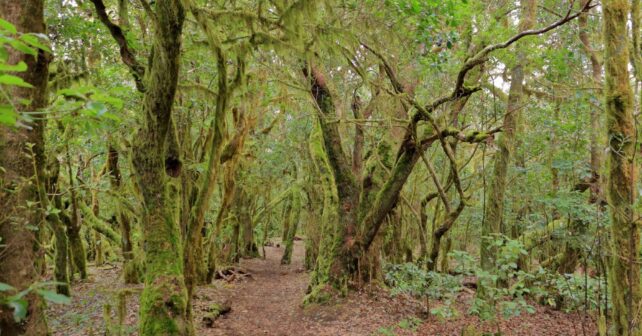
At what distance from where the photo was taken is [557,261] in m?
12.0

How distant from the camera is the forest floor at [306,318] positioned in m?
8.29

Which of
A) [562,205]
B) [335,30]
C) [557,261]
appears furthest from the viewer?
[557,261]

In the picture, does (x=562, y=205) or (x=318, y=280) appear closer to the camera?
(x=562, y=205)

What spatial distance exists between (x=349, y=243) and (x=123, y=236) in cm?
722

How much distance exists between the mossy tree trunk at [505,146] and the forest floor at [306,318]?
1723mm

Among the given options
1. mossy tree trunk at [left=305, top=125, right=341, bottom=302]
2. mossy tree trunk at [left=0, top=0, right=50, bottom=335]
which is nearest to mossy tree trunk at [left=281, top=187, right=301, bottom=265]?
mossy tree trunk at [left=305, top=125, right=341, bottom=302]

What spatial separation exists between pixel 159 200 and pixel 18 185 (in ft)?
6.51

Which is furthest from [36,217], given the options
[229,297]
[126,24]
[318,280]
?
[229,297]

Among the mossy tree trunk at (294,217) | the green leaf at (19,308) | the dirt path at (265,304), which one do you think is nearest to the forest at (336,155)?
the green leaf at (19,308)

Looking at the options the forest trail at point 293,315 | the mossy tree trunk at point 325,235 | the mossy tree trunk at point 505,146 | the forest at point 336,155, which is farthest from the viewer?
the mossy tree trunk at point 325,235

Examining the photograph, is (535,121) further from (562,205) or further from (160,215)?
(160,215)

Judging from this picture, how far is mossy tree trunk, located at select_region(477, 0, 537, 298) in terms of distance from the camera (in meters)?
9.10

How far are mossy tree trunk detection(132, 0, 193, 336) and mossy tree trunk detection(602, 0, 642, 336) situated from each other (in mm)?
5379

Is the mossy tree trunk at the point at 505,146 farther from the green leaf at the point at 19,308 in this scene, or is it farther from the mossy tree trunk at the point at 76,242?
the mossy tree trunk at the point at 76,242
